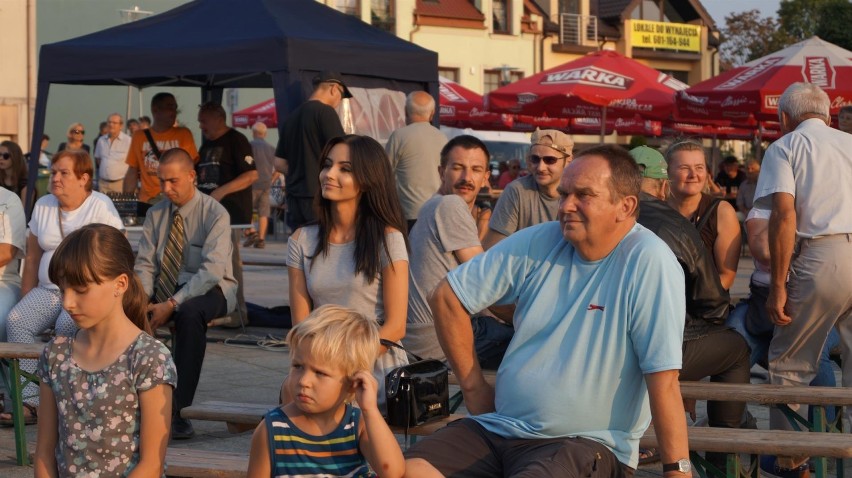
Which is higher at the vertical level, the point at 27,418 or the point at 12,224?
the point at 12,224

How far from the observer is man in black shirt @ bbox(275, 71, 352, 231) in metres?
9.30

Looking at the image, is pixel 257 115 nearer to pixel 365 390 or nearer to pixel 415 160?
pixel 415 160

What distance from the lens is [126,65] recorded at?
1019 cm

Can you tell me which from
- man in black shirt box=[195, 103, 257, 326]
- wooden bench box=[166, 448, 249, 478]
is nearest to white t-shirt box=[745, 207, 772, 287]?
wooden bench box=[166, 448, 249, 478]

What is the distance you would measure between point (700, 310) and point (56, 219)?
12.5 feet

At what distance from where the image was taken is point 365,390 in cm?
374

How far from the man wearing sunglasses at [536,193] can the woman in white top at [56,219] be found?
2.19 metres

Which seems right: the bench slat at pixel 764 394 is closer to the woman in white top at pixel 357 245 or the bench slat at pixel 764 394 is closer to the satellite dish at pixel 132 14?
the woman in white top at pixel 357 245

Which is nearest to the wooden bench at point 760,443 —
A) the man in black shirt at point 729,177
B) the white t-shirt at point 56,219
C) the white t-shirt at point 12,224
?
the white t-shirt at point 56,219

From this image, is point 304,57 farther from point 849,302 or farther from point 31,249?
point 849,302

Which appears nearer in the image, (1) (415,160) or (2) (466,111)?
(1) (415,160)

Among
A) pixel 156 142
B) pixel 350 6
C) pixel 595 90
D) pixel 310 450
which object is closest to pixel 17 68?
pixel 350 6

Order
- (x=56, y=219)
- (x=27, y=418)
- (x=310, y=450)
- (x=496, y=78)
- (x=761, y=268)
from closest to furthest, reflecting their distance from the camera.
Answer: (x=310, y=450) → (x=761, y=268) → (x=27, y=418) → (x=56, y=219) → (x=496, y=78)

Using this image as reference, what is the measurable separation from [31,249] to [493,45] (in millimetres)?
37957
